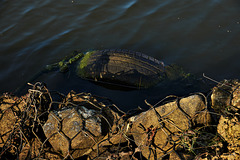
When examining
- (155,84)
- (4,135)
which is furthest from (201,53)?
(4,135)

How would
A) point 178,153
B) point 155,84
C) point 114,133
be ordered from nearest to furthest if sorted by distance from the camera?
point 178,153 → point 114,133 → point 155,84

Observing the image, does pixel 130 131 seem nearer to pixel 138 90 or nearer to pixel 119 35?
pixel 138 90

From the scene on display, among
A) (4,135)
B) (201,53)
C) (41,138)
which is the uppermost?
(4,135)

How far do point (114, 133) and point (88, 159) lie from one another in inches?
19.8

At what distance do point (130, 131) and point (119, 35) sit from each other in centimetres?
392

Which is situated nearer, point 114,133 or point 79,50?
point 114,133

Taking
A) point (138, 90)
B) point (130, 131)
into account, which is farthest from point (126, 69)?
point (130, 131)

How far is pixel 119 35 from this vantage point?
629 cm

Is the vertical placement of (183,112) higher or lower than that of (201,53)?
higher

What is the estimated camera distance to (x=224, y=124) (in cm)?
255

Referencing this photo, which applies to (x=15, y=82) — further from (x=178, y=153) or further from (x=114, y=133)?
(x=178, y=153)

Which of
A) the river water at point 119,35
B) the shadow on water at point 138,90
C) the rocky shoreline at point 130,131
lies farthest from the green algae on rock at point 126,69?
→ the rocky shoreline at point 130,131

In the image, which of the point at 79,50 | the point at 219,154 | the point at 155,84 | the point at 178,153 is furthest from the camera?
the point at 79,50

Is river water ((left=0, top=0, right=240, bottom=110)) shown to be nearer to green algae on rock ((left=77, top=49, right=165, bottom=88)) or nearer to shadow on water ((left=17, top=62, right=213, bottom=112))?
shadow on water ((left=17, top=62, right=213, bottom=112))
